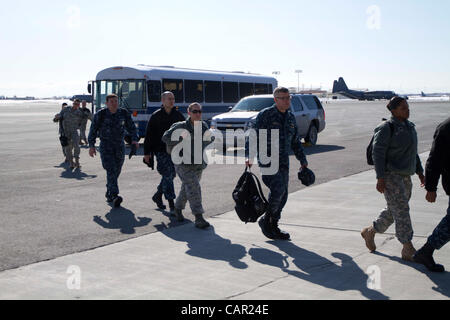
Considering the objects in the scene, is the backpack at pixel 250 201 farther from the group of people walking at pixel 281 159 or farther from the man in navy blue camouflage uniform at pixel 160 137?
the man in navy blue camouflage uniform at pixel 160 137

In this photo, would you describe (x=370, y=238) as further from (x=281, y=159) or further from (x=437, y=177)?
(x=281, y=159)

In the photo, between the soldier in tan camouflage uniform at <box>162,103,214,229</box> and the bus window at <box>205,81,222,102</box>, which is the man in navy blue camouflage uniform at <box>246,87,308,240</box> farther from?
the bus window at <box>205,81,222,102</box>

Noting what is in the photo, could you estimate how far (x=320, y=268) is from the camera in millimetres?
6031

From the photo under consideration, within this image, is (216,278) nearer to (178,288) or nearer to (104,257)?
(178,288)

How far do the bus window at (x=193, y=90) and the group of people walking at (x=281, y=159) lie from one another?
48.3 feet

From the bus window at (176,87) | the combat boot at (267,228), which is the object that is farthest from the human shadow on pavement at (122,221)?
the bus window at (176,87)

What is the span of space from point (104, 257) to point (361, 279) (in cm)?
282

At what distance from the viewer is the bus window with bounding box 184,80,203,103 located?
24.7m

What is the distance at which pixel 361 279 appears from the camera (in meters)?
5.60

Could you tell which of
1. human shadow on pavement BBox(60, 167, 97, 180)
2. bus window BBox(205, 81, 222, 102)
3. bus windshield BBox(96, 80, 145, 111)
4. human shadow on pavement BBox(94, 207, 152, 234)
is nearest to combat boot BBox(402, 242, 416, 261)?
human shadow on pavement BBox(94, 207, 152, 234)

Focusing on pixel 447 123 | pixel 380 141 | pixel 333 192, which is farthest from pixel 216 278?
pixel 333 192

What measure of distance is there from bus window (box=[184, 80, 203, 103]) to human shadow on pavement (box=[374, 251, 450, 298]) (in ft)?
62.0

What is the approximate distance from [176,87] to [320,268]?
18.8m

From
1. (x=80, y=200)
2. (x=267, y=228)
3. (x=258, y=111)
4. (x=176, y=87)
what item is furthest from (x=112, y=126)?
(x=176, y=87)
